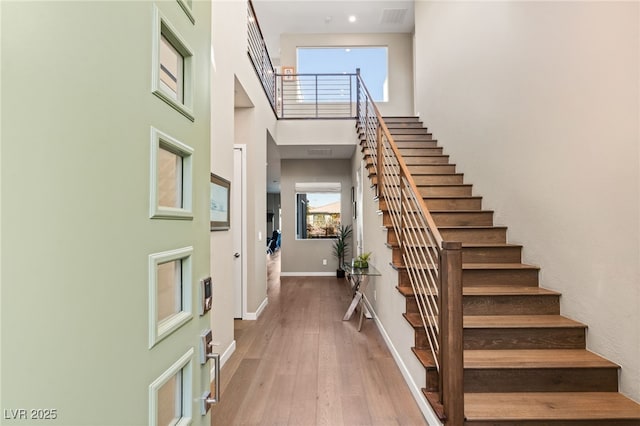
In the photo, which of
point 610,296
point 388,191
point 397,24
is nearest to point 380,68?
point 397,24

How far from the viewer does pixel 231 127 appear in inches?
121

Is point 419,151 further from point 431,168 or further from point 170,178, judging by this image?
point 170,178

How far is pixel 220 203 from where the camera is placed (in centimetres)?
283

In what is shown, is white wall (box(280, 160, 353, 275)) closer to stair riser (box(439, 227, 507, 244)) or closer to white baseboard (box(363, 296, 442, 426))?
A: white baseboard (box(363, 296, 442, 426))

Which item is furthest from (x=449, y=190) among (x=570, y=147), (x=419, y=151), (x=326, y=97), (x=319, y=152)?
(x=326, y=97)

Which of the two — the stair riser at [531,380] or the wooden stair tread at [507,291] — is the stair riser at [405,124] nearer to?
the wooden stair tread at [507,291]

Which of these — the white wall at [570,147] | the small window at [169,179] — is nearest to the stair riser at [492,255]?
the white wall at [570,147]

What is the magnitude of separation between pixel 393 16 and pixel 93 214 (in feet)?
27.1

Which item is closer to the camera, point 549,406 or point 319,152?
point 549,406

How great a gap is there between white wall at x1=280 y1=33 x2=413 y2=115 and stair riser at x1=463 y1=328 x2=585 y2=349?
656 cm

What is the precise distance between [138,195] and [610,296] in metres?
2.74

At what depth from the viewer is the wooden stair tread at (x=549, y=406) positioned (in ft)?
5.71

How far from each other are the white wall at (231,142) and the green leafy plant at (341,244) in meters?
2.77

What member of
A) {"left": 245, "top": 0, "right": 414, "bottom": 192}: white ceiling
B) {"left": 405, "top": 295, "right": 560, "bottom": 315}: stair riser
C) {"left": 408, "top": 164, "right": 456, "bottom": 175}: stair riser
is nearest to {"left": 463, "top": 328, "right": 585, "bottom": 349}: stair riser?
{"left": 405, "top": 295, "right": 560, "bottom": 315}: stair riser
